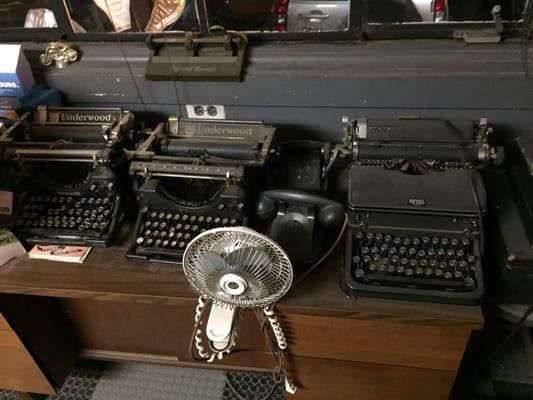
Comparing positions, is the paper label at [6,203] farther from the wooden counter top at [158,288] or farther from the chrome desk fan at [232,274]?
the chrome desk fan at [232,274]

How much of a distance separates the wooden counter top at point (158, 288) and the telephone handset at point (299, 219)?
6 cm

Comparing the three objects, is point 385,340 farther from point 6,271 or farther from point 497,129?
point 6,271

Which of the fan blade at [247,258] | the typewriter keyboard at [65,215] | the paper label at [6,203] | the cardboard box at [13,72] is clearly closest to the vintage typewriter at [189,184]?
the typewriter keyboard at [65,215]

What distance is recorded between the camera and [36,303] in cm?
142

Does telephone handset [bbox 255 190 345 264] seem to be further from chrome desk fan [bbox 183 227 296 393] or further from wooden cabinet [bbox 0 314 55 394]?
wooden cabinet [bbox 0 314 55 394]

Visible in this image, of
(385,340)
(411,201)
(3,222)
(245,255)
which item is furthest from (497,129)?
(3,222)

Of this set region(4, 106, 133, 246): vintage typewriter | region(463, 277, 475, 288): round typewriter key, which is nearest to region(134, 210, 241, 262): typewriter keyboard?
region(4, 106, 133, 246): vintage typewriter

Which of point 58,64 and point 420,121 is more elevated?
point 58,64

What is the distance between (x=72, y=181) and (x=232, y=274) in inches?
26.6

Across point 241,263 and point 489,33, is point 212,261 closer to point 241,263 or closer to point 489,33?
point 241,263

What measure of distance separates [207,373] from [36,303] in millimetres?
642

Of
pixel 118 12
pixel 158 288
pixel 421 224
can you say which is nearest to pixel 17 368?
pixel 158 288

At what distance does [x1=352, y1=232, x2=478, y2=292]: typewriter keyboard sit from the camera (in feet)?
3.36

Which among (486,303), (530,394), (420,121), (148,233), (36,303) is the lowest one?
(530,394)
